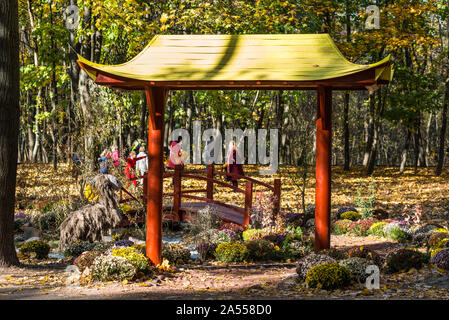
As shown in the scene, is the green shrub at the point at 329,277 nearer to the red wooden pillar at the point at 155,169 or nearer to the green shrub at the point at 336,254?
the green shrub at the point at 336,254

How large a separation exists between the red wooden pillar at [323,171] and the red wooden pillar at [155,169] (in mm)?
2965

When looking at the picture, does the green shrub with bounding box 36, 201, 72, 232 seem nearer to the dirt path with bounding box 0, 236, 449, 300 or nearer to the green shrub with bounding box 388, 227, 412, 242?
the dirt path with bounding box 0, 236, 449, 300

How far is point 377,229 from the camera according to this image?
13.7 meters

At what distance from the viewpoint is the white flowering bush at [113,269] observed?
8773mm

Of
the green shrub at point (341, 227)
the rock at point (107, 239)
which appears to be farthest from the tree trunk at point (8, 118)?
the green shrub at point (341, 227)

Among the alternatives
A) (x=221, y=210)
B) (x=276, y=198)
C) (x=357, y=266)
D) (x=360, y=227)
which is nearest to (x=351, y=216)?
(x=360, y=227)

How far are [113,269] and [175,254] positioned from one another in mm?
1872

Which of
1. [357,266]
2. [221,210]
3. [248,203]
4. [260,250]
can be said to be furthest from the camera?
[221,210]

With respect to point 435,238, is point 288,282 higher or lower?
lower

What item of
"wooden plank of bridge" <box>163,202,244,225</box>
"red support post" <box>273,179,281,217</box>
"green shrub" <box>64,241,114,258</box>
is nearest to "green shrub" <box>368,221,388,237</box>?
"red support post" <box>273,179,281,217</box>

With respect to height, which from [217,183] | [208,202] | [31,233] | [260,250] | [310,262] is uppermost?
[217,183]

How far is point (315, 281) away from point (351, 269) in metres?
0.72

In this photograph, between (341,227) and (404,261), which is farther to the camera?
(341,227)

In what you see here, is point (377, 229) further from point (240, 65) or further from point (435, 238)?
point (240, 65)
